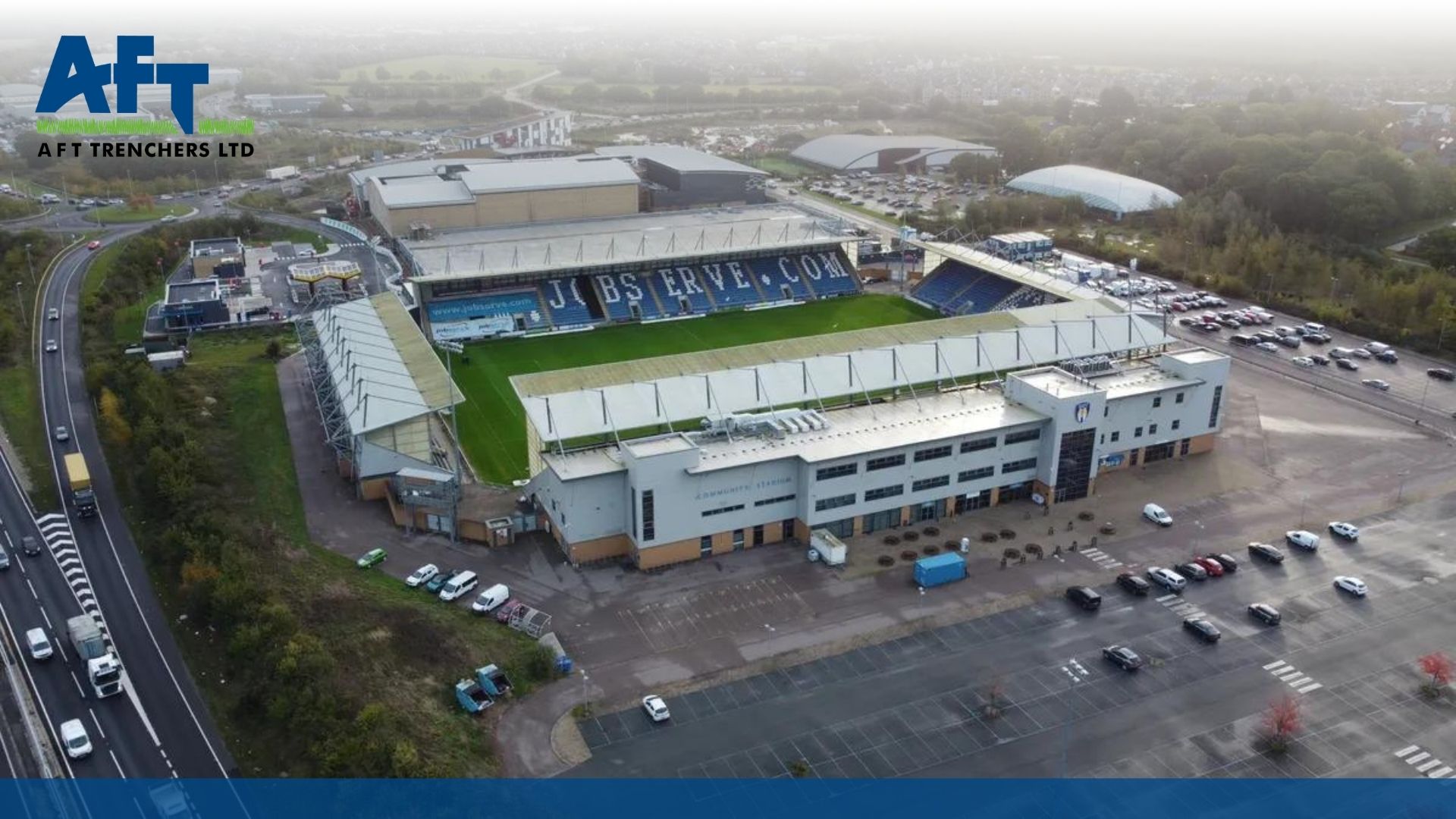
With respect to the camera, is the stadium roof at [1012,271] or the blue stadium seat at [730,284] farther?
the blue stadium seat at [730,284]

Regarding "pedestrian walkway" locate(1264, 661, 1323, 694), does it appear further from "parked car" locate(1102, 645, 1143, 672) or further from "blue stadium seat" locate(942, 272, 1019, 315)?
"blue stadium seat" locate(942, 272, 1019, 315)

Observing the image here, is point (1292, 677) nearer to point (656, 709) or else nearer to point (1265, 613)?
point (1265, 613)

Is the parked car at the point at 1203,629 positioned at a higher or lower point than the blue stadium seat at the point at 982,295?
lower

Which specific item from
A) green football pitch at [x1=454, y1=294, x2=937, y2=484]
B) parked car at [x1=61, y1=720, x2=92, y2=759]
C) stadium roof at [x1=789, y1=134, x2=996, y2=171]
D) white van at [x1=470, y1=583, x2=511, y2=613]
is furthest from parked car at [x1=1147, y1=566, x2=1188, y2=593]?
stadium roof at [x1=789, y1=134, x2=996, y2=171]

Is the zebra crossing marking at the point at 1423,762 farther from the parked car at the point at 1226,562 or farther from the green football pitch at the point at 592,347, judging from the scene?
the green football pitch at the point at 592,347

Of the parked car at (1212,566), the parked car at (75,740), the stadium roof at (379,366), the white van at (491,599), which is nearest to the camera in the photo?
the parked car at (75,740)

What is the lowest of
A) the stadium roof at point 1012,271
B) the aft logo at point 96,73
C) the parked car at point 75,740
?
the parked car at point 75,740

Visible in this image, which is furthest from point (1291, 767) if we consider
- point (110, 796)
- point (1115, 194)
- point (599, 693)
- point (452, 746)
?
point (1115, 194)

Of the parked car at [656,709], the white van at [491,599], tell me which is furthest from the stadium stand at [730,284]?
the parked car at [656,709]

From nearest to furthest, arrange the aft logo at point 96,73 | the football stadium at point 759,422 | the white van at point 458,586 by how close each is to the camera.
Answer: the white van at point 458,586 → the football stadium at point 759,422 → the aft logo at point 96,73
